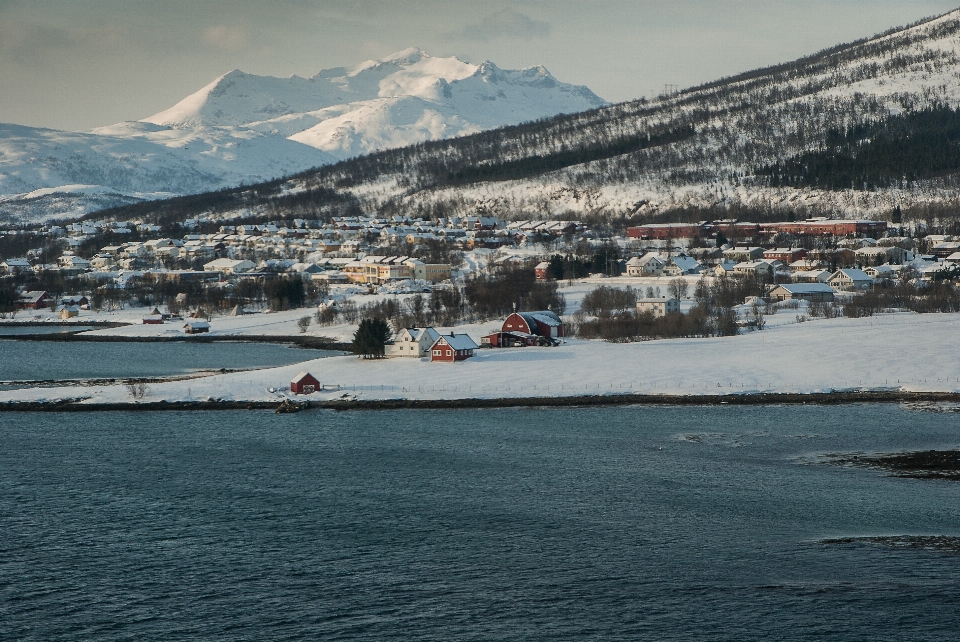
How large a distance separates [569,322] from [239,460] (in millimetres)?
21376

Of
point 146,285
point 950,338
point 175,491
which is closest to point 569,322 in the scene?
point 950,338

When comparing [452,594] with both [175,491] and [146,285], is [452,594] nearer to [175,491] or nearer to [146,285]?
[175,491]

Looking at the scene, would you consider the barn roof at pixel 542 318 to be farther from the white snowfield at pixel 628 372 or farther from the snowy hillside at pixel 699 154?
the snowy hillside at pixel 699 154

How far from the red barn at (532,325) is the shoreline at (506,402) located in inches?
340

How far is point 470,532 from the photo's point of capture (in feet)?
56.0

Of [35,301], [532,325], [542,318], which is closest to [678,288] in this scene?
[542,318]

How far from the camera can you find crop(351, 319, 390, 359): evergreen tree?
34.7m

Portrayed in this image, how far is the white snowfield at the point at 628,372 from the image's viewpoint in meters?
29.9

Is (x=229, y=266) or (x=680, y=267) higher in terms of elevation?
(x=229, y=266)

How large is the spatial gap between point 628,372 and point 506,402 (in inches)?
187

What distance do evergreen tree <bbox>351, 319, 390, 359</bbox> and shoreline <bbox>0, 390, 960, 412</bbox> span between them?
5.94 meters

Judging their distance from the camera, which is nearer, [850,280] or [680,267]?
[850,280]

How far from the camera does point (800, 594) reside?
14.4m

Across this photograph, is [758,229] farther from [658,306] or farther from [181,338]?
[181,338]
